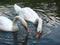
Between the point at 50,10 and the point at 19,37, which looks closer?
the point at 19,37

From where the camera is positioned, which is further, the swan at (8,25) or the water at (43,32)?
the swan at (8,25)

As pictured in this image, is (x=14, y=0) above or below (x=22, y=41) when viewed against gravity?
above

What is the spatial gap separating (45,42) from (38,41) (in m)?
0.23

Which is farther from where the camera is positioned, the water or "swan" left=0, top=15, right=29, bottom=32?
"swan" left=0, top=15, right=29, bottom=32

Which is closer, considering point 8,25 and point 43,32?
point 43,32

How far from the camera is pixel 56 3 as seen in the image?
1325cm

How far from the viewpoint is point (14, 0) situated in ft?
45.1

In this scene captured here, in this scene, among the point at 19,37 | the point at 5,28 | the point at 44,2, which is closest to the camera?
the point at 19,37

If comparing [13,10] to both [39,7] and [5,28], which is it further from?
[5,28]

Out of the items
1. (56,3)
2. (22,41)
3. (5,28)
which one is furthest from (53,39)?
(56,3)

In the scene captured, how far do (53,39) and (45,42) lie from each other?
38 cm

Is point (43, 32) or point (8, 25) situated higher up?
point (8, 25)

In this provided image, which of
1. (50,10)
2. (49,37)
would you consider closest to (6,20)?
(49,37)

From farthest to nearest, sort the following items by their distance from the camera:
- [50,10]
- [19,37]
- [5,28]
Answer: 1. [50,10]
2. [5,28]
3. [19,37]
